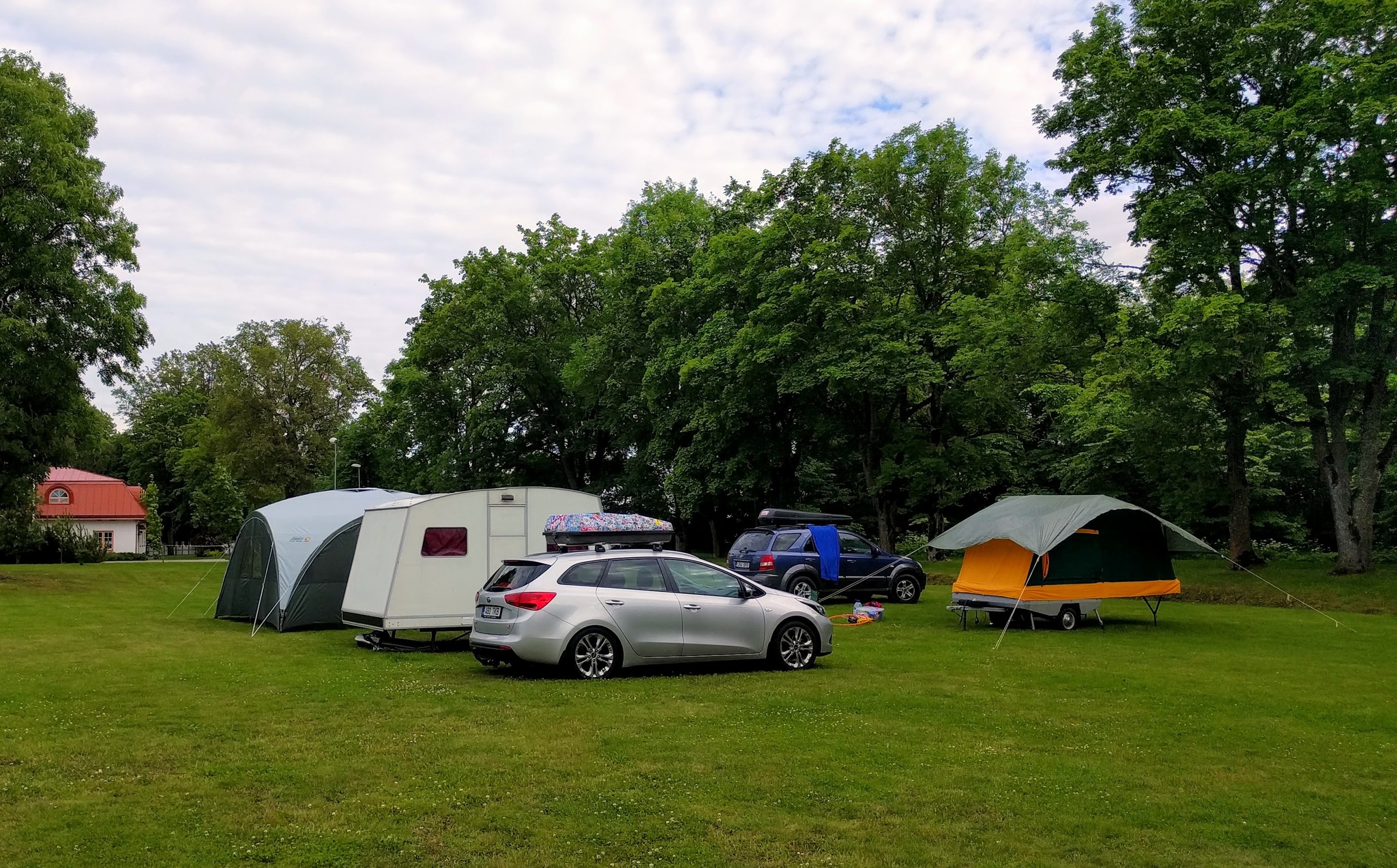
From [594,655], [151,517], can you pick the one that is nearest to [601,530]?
[594,655]

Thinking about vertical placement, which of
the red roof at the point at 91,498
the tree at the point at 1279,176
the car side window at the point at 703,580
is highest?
the tree at the point at 1279,176

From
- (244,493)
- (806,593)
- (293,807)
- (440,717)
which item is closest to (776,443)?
(806,593)

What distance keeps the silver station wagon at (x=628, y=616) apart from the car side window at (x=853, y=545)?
983cm

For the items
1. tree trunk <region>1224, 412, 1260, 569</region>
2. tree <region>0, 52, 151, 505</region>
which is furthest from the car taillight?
tree <region>0, 52, 151, 505</region>

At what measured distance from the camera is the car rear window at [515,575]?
1095cm

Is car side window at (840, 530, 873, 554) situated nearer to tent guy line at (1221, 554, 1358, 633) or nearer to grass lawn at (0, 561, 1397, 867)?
tent guy line at (1221, 554, 1358, 633)

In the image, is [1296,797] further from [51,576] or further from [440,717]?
[51,576]

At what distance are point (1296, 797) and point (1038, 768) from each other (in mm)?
1532

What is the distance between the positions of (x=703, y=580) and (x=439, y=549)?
174 inches

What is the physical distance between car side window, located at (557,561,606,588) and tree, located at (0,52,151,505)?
2394 centimetres

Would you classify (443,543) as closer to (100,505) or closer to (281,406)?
(281,406)

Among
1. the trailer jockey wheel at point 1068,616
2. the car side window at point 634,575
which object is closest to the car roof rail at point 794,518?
the trailer jockey wheel at point 1068,616

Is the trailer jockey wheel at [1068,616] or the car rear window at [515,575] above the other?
the car rear window at [515,575]

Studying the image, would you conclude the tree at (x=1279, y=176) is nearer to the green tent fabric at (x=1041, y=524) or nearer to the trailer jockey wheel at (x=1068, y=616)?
the green tent fabric at (x=1041, y=524)
